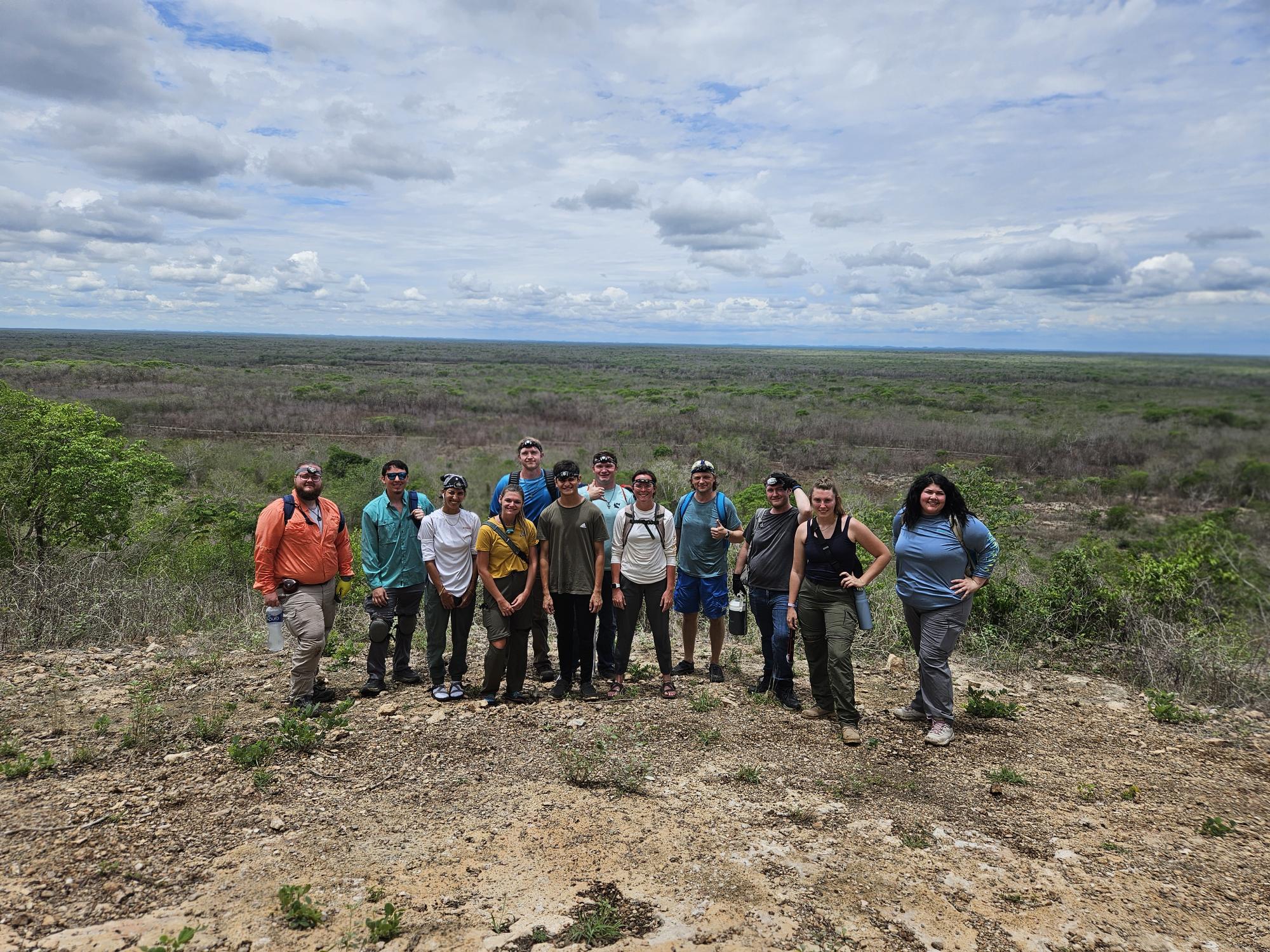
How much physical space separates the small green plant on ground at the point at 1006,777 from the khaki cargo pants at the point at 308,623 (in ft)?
13.3

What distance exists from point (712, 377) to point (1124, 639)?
5733 cm

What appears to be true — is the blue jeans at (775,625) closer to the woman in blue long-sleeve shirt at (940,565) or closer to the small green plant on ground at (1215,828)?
the woman in blue long-sleeve shirt at (940,565)

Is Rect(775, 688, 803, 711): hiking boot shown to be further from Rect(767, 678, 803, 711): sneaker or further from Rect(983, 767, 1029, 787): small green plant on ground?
Rect(983, 767, 1029, 787): small green plant on ground

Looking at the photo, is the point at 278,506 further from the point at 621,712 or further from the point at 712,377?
the point at 712,377

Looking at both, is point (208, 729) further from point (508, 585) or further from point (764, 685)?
point (764, 685)

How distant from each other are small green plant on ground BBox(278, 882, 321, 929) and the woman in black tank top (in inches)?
119

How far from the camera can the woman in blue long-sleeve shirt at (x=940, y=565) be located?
422 cm

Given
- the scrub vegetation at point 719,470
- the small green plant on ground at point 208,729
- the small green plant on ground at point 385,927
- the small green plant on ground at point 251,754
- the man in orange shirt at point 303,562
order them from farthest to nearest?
the scrub vegetation at point 719,470
the man in orange shirt at point 303,562
the small green plant on ground at point 208,729
the small green plant on ground at point 251,754
the small green plant on ground at point 385,927

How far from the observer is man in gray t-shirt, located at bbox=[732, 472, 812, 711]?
4.71 meters

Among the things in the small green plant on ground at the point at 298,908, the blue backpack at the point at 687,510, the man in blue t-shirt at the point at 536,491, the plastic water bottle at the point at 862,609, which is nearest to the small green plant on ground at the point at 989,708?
the plastic water bottle at the point at 862,609

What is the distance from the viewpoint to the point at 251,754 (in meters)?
3.89

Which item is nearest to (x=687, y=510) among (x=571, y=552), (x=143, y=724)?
(x=571, y=552)

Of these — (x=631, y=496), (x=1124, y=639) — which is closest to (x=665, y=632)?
(x=631, y=496)

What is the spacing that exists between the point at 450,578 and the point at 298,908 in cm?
222
